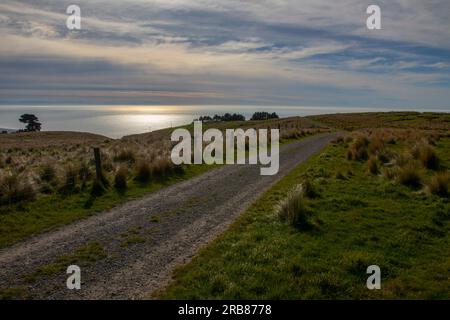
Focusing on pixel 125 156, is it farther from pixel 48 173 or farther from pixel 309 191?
pixel 309 191

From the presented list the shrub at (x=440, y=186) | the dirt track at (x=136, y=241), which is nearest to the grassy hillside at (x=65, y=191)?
the dirt track at (x=136, y=241)

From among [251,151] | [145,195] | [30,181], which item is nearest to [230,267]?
[145,195]

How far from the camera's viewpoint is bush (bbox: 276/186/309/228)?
987 centimetres

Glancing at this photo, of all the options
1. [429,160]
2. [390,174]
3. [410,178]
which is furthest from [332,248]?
[429,160]

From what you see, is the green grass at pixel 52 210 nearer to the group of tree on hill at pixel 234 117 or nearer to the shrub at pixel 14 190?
the shrub at pixel 14 190

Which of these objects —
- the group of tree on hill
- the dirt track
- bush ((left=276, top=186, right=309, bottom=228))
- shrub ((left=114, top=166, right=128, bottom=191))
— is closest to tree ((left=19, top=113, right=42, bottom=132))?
the group of tree on hill

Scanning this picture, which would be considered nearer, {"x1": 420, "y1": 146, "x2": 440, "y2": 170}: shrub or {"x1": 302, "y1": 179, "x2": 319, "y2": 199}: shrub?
{"x1": 302, "y1": 179, "x2": 319, "y2": 199}: shrub

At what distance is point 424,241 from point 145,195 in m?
9.93

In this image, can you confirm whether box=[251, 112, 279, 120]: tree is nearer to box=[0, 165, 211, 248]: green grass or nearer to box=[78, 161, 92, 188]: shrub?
box=[78, 161, 92, 188]: shrub

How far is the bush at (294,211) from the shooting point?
32.4 feet

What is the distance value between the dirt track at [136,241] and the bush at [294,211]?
1555 mm

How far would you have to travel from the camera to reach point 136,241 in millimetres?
9125

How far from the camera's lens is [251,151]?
95.3 ft

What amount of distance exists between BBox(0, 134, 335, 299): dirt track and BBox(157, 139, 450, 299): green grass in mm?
618
